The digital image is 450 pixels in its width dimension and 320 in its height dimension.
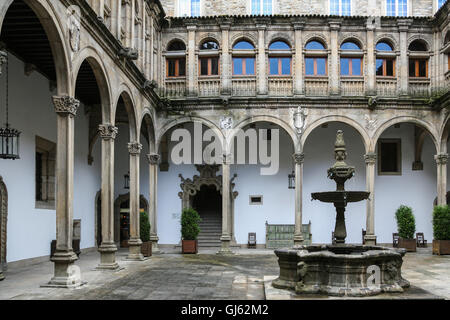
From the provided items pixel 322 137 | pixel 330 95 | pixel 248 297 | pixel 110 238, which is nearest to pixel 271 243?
pixel 322 137

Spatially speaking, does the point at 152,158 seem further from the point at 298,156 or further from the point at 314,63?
the point at 314,63

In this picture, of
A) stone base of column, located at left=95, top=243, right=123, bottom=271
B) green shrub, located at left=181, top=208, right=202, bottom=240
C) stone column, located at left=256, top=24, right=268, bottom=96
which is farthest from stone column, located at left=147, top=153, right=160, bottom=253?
stone base of column, located at left=95, top=243, right=123, bottom=271

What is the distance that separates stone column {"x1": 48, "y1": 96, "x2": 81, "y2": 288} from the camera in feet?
33.0

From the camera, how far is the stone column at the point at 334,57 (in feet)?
65.7

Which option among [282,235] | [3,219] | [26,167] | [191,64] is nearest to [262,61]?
[191,64]

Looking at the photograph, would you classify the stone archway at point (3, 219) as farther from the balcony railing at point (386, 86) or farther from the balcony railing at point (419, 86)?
the balcony railing at point (419, 86)

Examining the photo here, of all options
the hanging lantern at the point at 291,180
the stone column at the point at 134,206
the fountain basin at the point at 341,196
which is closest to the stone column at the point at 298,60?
the hanging lantern at the point at 291,180

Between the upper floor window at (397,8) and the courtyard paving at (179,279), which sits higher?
the upper floor window at (397,8)

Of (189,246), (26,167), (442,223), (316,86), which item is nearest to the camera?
(26,167)

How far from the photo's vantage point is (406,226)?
19.1 meters

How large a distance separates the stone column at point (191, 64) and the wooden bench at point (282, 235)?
641 centimetres

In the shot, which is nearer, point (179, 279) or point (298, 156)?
point (179, 279)

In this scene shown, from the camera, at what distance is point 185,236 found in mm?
18828

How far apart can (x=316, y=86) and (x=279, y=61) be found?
180 centimetres
